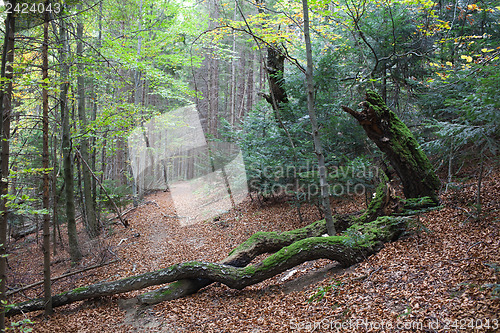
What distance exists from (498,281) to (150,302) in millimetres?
5933

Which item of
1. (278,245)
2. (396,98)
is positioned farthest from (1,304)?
(396,98)

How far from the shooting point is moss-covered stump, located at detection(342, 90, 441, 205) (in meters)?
5.95

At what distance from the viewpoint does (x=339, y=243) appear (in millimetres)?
5414

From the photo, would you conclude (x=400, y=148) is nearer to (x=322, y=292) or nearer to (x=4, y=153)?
(x=322, y=292)

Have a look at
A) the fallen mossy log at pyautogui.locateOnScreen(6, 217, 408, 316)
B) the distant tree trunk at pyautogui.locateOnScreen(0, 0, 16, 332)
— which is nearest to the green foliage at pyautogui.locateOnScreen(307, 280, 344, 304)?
the fallen mossy log at pyautogui.locateOnScreen(6, 217, 408, 316)

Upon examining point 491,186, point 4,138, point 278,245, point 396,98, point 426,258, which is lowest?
point 278,245

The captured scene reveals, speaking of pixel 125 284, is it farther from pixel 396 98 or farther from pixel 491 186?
pixel 396 98

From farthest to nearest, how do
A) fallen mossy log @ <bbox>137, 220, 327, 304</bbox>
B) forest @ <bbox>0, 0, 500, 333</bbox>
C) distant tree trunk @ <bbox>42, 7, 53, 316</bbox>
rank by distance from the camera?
fallen mossy log @ <bbox>137, 220, 327, 304</bbox>, distant tree trunk @ <bbox>42, 7, 53, 316</bbox>, forest @ <bbox>0, 0, 500, 333</bbox>

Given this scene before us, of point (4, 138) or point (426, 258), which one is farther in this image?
point (426, 258)

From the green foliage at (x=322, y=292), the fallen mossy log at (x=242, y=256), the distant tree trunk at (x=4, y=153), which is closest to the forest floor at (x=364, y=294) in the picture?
the green foliage at (x=322, y=292)

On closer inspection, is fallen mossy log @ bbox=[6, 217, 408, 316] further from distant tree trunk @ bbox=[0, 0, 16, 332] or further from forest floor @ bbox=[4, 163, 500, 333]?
distant tree trunk @ bbox=[0, 0, 16, 332]

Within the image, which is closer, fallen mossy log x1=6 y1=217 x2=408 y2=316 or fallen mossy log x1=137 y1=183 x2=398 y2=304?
fallen mossy log x1=6 y1=217 x2=408 y2=316

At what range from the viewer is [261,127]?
10211 mm

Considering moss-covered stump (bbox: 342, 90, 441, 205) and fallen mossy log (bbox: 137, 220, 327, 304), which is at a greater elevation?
moss-covered stump (bbox: 342, 90, 441, 205)
